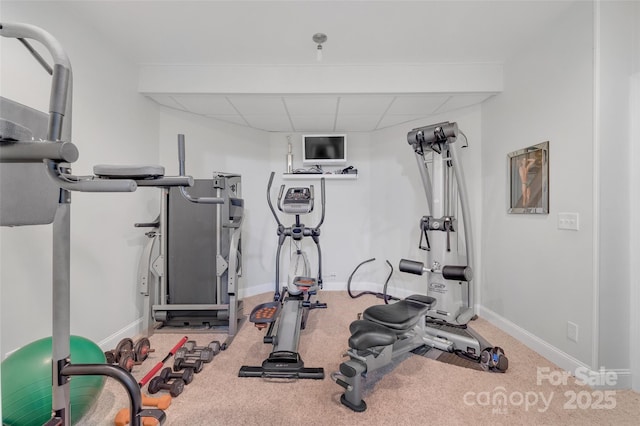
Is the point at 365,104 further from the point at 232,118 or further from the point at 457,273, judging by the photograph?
the point at 457,273

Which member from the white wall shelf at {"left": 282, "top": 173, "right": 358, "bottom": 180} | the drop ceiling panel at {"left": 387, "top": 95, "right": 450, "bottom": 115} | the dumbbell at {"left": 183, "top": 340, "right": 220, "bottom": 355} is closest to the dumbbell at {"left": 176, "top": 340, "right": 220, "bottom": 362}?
the dumbbell at {"left": 183, "top": 340, "right": 220, "bottom": 355}

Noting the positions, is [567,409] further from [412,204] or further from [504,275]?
[412,204]

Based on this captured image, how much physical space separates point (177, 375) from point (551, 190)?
3.24m

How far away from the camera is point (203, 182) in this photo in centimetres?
298

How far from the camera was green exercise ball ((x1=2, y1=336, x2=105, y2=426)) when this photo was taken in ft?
4.30

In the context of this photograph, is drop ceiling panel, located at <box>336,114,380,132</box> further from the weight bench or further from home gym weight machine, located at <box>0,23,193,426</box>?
home gym weight machine, located at <box>0,23,193,426</box>

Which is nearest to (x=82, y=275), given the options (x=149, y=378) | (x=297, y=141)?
(x=149, y=378)

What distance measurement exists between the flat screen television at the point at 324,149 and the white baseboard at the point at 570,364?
2.81 metres

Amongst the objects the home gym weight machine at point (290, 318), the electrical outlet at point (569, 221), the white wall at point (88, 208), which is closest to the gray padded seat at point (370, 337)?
the home gym weight machine at point (290, 318)

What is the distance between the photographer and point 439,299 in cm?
262

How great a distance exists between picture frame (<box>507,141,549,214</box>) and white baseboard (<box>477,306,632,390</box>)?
43.9 inches

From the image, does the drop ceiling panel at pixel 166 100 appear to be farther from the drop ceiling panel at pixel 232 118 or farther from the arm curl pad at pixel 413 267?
the arm curl pad at pixel 413 267

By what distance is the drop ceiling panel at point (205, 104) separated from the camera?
3051mm

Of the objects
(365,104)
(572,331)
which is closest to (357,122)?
(365,104)
